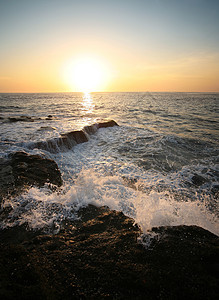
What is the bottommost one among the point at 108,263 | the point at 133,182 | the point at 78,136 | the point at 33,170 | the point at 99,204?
the point at 133,182

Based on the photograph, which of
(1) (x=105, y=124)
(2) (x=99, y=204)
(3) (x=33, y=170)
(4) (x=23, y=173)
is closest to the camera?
(2) (x=99, y=204)

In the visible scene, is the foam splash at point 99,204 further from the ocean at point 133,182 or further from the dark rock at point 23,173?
the dark rock at point 23,173

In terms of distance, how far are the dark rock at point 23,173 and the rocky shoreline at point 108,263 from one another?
1.53 metres

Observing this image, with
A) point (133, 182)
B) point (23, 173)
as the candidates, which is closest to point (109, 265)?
point (133, 182)

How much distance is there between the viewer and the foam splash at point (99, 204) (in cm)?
286

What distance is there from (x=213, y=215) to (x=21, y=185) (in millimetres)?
5102

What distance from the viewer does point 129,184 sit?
200 inches

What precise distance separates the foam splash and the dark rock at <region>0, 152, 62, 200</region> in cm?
42

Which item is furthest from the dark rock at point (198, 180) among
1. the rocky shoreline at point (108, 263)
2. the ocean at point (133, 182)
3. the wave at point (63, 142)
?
the wave at point (63, 142)

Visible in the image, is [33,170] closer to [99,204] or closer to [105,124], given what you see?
[99,204]

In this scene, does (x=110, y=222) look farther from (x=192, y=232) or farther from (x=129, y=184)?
(x=129, y=184)

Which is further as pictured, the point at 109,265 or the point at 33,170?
the point at 33,170

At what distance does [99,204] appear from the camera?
3.65m

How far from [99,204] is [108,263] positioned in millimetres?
1722
